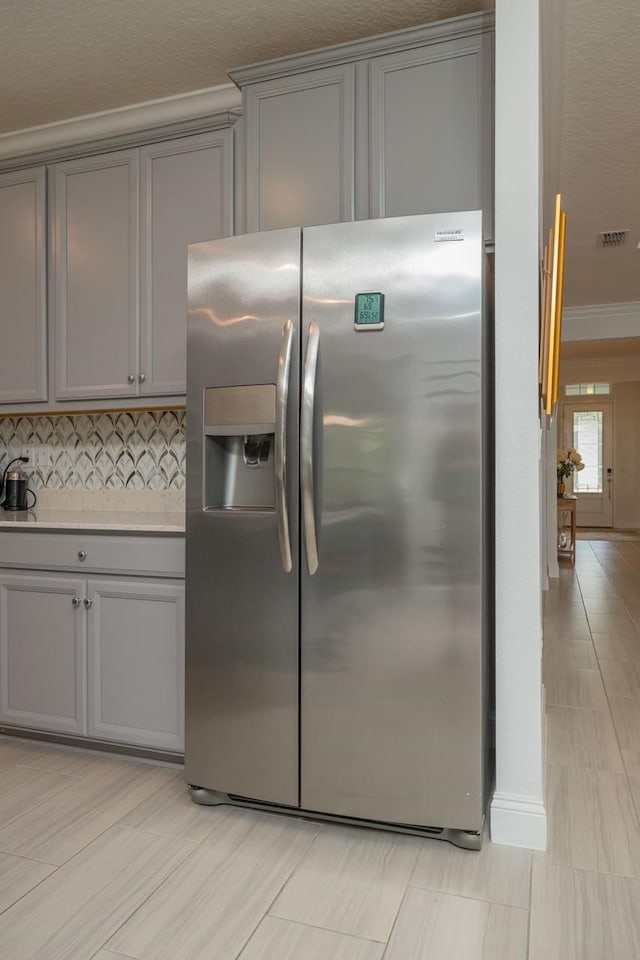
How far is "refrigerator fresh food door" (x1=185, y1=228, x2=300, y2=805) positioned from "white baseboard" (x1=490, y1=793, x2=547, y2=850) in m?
0.60

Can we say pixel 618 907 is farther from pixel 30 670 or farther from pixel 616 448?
pixel 616 448

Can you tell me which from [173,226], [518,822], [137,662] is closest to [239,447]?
[137,662]

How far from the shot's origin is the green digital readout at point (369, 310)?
Result: 199cm

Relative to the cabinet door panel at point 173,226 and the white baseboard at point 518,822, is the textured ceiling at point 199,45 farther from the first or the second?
the white baseboard at point 518,822

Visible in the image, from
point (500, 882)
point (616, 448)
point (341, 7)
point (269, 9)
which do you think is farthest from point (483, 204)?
point (616, 448)

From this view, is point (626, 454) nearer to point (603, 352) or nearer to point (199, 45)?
point (603, 352)

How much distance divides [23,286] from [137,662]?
5.83ft

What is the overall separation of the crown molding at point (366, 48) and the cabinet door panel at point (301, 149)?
1.2 inches

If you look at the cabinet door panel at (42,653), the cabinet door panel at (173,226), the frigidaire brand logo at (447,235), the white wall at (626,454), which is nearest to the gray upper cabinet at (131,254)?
the cabinet door panel at (173,226)

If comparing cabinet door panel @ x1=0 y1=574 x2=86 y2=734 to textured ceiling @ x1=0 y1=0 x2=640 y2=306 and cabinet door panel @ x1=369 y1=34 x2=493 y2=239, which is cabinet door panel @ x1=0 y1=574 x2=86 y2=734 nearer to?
cabinet door panel @ x1=369 y1=34 x2=493 y2=239

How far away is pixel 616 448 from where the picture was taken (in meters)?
12.1

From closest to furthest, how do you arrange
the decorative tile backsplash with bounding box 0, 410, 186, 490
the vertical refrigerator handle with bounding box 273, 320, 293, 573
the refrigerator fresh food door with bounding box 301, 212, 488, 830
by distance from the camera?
the refrigerator fresh food door with bounding box 301, 212, 488, 830 → the vertical refrigerator handle with bounding box 273, 320, 293, 573 → the decorative tile backsplash with bounding box 0, 410, 186, 490

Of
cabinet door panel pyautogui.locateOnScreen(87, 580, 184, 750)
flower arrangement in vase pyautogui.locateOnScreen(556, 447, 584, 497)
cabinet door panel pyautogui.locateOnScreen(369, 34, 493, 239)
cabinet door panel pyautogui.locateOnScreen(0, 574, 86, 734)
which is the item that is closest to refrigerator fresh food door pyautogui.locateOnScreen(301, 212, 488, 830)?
cabinet door panel pyautogui.locateOnScreen(369, 34, 493, 239)

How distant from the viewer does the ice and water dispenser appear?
211 centimetres
